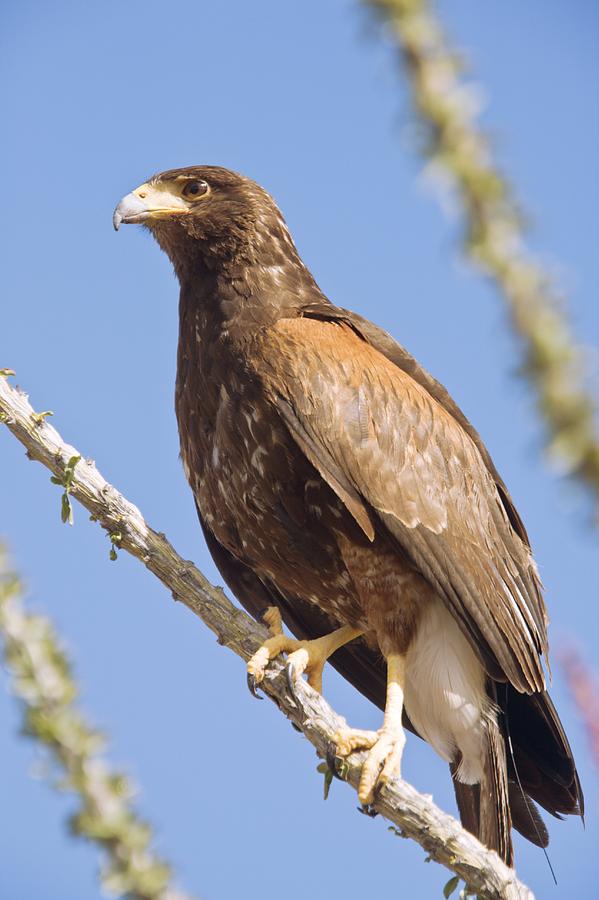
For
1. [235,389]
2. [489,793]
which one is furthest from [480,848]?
[235,389]

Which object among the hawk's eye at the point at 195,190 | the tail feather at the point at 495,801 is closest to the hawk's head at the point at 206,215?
the hawk's eye at the point at 195,190

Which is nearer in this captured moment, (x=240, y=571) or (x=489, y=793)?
(x=489, y=793)

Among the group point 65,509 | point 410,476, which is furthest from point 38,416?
point 410,476

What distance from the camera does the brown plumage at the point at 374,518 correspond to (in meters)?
4.52

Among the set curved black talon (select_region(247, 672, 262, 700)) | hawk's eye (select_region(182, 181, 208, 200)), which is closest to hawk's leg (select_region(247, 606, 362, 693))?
curved black talon (select_region(247, 672, 262, 700))

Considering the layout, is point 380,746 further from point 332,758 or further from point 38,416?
point 38,416

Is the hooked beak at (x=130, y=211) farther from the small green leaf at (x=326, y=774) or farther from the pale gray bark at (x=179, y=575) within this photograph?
the small green leaf at (x=326, y=774)

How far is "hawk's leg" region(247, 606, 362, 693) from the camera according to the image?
4188 millimetres

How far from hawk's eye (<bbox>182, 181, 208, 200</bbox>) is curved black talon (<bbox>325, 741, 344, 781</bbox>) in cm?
317

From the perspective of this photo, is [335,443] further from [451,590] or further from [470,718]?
[470,718]

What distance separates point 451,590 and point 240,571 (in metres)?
1.31

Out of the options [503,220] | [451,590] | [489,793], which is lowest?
[503,220]

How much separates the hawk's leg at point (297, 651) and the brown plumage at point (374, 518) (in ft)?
0.46

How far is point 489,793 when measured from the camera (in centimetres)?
459
